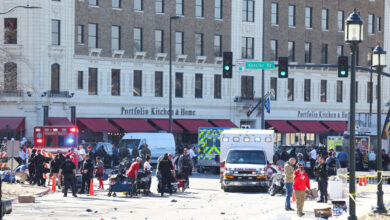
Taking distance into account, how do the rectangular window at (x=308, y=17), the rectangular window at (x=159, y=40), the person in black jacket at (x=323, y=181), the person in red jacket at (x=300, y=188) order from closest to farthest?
1. the person in red jacket at (x=300, y=188)
2. the person in black jacket at (x=323, y=181)
3. the rectangular window at (x=159, y=40)
4. the rectangular window at (x=308, y=17)

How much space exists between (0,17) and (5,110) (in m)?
6.27

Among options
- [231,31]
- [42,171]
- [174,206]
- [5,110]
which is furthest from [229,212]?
[231,31]

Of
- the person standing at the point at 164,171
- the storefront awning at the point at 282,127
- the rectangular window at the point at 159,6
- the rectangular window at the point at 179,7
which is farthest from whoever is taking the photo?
the storefront awning at the point at 282,127

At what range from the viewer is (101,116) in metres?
59.2

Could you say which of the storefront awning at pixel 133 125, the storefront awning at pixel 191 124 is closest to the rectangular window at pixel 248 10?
the storefront awning at pixel 191 124

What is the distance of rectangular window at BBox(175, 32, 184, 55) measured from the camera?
6356 cm

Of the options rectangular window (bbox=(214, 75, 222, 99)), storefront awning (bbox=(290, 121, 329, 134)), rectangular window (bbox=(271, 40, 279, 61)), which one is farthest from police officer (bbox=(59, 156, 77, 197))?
storefront awning (bbox=(290, 121, 329, 134))

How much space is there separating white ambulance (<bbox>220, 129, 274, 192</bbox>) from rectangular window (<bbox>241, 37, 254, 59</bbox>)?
103 ft

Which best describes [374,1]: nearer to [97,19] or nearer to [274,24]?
[274,24]

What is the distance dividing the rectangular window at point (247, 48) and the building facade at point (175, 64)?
11 centimetres

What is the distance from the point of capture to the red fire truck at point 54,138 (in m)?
46.1

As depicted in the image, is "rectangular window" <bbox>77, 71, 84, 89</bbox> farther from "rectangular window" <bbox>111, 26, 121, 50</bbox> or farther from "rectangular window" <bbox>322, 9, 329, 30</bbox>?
"rectangular window" <bbox>322, 9, 329, 30</bbox>

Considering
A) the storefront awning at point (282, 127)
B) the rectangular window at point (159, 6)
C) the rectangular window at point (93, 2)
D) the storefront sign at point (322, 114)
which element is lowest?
the storefront awning at point (282, 127)

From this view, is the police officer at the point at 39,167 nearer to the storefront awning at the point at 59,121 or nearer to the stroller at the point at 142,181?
the stroller at the point at 142,181
